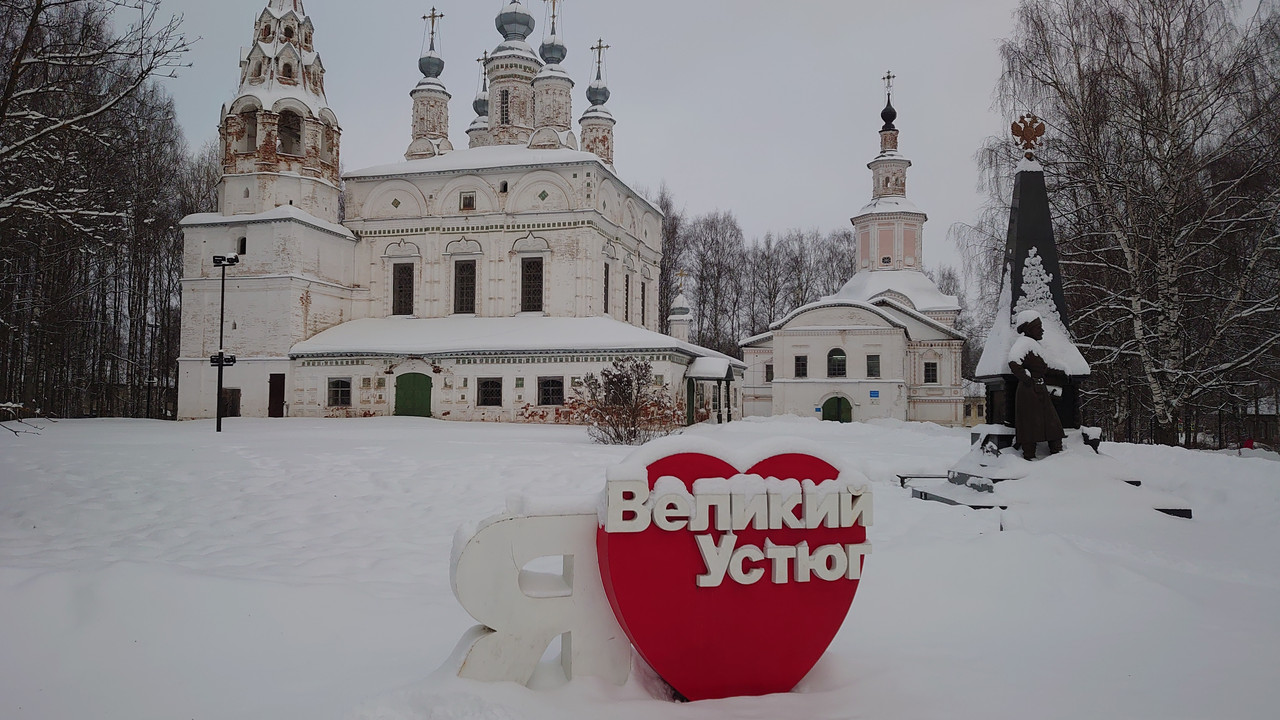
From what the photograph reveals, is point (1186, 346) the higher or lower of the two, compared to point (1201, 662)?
higher

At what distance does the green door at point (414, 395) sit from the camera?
2620 cm

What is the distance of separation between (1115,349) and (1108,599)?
37.4 ft

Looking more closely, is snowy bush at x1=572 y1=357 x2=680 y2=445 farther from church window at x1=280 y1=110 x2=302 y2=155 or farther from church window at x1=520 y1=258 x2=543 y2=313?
church window at x1=280 y1=110 x2=302 y2=155

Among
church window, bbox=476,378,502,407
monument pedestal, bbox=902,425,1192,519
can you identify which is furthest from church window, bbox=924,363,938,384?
monument pedestal, bbox=902,425,1192,519

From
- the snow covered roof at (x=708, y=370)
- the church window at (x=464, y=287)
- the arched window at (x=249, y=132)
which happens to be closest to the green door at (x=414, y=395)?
the church window at (x=464, y=287)

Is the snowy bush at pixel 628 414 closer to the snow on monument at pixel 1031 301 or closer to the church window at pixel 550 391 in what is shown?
the church window at pixel 550 391

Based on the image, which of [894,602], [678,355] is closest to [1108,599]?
[894,602]

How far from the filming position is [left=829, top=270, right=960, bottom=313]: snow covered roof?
38281 millimetres

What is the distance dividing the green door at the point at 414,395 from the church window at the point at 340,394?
1720 millimetres

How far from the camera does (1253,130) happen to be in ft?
48.7

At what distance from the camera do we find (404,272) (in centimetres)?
2961

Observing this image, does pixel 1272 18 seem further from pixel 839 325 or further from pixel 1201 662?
pixel 839 325

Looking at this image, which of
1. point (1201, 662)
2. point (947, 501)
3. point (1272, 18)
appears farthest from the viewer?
point (1272, 18)

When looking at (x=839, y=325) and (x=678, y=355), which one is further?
(x=839, y=325)
